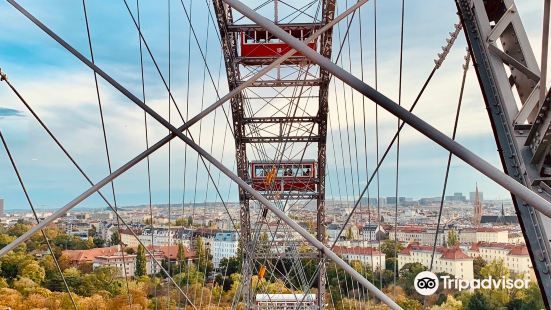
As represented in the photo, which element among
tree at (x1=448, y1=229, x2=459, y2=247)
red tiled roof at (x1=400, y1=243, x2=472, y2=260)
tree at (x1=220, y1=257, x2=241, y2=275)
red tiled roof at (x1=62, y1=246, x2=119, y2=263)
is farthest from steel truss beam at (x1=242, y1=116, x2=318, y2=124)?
tree at (x1=448, y1=229, x2=459, y2=247)

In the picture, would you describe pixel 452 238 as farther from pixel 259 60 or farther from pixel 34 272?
pixel 34 272

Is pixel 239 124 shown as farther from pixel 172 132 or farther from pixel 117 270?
pixel 117 270

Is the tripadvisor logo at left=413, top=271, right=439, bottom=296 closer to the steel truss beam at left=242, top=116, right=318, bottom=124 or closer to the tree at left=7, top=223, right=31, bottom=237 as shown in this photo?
the steel truss beam at left=242, top=116, right=318, bottom=124

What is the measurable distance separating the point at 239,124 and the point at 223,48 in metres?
2.93

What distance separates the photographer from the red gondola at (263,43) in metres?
10.0

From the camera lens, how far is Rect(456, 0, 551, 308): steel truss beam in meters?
2.14

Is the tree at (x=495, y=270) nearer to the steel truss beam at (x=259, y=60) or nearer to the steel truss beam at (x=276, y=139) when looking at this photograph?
the steel truss beam at (x=276, y=139)

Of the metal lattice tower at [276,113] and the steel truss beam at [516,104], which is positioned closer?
the steel truss beam at [516,104]

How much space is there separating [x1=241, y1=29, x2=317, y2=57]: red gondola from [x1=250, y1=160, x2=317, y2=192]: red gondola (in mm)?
3047

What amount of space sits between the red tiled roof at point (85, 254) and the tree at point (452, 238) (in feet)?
55.4

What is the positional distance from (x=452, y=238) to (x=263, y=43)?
1880cm

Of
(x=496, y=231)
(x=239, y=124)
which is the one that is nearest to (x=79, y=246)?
(x=239, y=124)

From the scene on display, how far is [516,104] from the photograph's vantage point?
8.01ft

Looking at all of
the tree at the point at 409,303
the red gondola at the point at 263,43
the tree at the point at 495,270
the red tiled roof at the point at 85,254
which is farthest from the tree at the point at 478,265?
the red gondola at the point at 263,43
